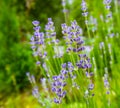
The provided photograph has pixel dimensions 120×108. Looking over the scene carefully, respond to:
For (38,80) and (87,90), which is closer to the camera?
(87,90)

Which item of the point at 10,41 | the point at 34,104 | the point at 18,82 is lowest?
the point at 34,104

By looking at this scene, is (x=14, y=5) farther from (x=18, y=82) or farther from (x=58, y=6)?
(x=18, y=82)

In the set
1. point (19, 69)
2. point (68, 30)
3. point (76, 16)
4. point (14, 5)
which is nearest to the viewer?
point (68, 30)

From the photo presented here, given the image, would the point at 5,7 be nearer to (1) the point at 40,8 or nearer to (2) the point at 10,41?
(2) the point at 10,41

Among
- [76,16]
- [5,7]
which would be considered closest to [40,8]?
[76,16]

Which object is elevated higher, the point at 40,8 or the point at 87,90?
the point at 40,8

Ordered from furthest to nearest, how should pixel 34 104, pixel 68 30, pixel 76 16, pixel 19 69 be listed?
pixel 76 16, pixel 19 69, pixel 34 104, pixel 68 30

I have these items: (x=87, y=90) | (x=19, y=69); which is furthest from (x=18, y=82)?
(x=87, y=90)

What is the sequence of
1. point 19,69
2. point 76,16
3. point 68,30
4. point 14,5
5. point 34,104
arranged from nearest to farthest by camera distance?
1. point 68,30
2. point 34,104
3. point 19,69
4. point 76,16
5. point 14,5

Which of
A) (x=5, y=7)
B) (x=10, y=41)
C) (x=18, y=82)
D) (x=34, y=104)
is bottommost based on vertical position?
(x=34, y=104)
